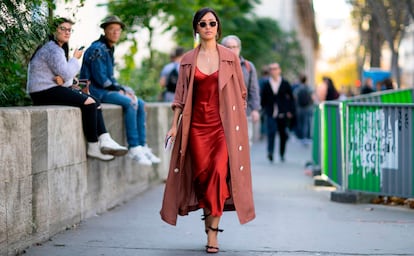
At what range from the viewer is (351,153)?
1141 cm

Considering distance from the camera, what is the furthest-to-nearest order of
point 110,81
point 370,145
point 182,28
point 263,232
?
point 182,28
point 370,145
point 110,81
point 263,232

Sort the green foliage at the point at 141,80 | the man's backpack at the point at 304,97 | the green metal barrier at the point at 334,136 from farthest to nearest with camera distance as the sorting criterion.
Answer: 1. the man's backpack at the point at 304,97
2. the green foliage at the point at 141,80
3. the green metal barrier at the point at 334,136

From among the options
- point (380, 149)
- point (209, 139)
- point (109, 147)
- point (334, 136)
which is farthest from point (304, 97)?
point (209, 139)

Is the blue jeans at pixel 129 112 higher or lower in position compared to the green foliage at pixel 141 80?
lower

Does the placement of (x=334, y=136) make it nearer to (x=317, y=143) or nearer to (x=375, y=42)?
(x=317, y=143)

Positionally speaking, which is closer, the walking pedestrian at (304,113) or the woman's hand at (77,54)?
the woman's hand at (77,54)

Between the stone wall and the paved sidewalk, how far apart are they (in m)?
0.16

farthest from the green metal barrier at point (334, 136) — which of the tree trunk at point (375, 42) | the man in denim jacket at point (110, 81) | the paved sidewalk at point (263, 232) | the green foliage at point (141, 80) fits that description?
the tree trunk at point (375, 42)

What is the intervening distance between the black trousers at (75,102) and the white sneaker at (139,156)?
1.27 m

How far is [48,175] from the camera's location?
802 centimetres

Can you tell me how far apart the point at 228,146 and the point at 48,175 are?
1520mm

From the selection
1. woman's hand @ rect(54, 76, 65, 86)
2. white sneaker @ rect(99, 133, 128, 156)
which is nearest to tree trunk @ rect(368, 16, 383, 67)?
white sneaker @ rect(99, 133, 128, 156)

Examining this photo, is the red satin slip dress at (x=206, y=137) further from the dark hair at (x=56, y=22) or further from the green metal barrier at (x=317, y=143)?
the green metal barrier at (x=317, y=143)

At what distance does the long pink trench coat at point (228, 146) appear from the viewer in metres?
7.62
